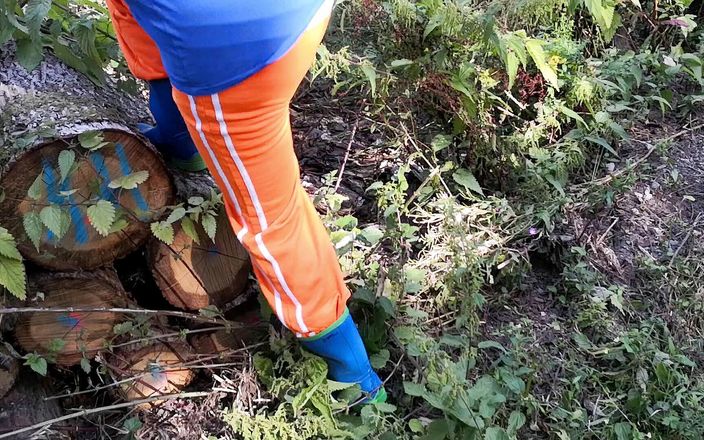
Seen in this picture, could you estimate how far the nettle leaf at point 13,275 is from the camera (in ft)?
4.98

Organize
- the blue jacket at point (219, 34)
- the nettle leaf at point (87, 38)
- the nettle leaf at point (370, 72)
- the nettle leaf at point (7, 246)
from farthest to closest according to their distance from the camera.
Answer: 1. the nettle leaf at point (370, 72)
2. the nettle leaf at point (87, 38)
3. the nettle leaf at point (7, 246)
4. the blue jacket at point (219, 34)

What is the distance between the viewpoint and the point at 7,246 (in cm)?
151

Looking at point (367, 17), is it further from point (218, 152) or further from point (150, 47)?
point (218, 152)

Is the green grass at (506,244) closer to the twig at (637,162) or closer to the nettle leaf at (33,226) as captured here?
the twig at (637,162)

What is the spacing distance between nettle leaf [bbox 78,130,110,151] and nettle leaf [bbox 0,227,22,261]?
268mm

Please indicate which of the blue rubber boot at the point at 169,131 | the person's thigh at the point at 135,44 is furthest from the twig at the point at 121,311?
the person's thigh at the point at 135,44

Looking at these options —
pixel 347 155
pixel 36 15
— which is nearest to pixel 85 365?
pixel 36 15

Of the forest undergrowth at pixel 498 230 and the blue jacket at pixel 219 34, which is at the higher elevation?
the blue jacket at pixel 219 34

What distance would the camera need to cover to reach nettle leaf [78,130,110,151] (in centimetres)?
161

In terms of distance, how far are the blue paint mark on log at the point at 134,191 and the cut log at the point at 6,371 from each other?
48 cm

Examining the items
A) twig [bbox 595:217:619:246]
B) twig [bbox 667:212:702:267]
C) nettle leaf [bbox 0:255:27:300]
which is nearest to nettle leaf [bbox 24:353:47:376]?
nettle leaf [bbox 0:255:27:300]

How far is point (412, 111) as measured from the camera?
2.54 m

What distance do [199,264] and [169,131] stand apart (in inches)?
15.1

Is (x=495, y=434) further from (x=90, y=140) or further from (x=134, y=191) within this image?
(x=90, y=140)
